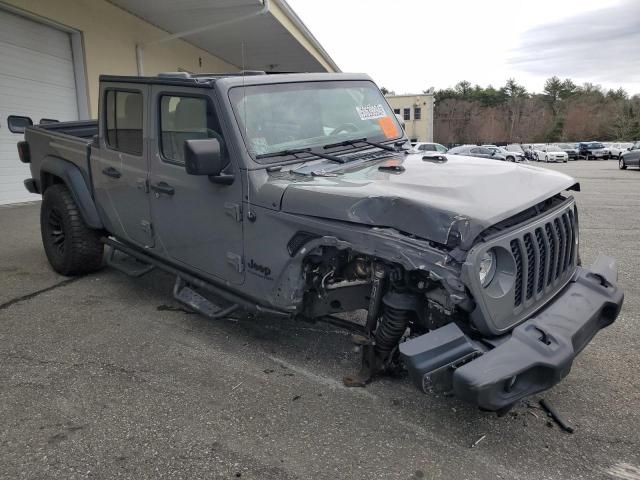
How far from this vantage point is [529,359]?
86.7 inches

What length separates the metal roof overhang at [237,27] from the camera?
36.3ft

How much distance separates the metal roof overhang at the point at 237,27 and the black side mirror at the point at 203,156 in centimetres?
682

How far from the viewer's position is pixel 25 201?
9.98 metres

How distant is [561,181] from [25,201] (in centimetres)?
1011

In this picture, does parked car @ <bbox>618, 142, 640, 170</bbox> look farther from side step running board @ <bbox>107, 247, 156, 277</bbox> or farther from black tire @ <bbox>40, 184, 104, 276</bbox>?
black tire @ <bbox>40, 184, 104, 276</bbox>

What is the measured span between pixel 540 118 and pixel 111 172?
8500cm

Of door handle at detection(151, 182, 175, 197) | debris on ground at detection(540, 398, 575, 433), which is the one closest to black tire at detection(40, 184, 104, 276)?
door handle at detection(151, 182, 175, 197)

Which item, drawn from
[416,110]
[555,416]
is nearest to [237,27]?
[555,416]

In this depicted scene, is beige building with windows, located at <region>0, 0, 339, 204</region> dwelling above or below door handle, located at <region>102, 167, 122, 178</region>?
above

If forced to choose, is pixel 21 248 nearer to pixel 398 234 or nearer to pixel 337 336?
pixel 337 336

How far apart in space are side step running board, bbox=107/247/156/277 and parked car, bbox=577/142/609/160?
4869 cm

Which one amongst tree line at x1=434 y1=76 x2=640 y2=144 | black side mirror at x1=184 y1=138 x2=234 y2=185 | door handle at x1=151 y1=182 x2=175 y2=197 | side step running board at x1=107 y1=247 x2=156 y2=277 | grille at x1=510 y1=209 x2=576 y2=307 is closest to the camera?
grille at x1=510 y1=209 x2=576 y2=307

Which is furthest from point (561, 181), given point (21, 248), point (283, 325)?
point (21, 248)

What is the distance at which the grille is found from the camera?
2551 mm
